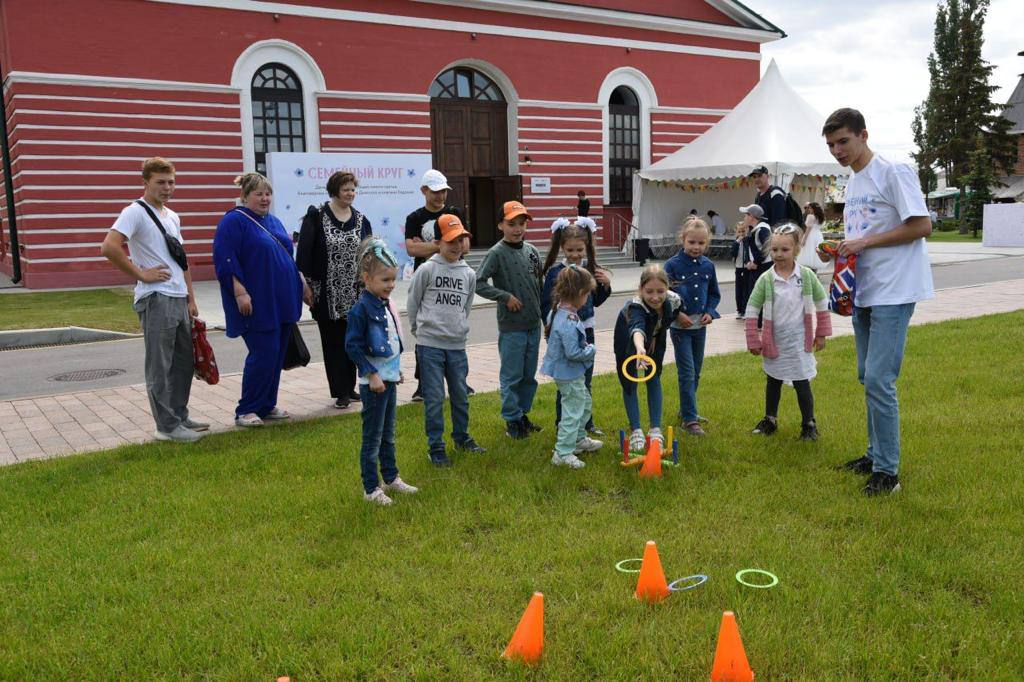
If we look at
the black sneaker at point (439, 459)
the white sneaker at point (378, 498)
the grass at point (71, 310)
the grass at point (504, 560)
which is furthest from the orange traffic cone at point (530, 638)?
the grass at point (71, 310)

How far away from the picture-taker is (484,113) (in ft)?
82.4

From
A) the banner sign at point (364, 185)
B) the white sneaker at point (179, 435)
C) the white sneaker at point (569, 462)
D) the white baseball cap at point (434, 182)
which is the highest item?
the banner sign at point (364, 185)

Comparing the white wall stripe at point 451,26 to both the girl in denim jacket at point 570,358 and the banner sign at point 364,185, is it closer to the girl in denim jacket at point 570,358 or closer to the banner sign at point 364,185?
the banner sign at point 364,185

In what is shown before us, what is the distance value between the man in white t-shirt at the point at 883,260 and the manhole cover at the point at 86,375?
8.02 m

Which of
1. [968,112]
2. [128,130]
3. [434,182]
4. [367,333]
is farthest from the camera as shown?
[968,112]

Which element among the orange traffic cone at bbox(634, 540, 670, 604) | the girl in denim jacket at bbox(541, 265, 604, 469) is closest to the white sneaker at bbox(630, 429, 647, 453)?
the girl in denim jacket at bbox(541, 265, 604, 469)

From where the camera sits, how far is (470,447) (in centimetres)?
569

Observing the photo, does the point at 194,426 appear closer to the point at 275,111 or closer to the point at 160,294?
the point at 160,294

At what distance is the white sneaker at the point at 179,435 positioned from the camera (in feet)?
20.7

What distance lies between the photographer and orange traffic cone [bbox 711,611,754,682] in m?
2.75

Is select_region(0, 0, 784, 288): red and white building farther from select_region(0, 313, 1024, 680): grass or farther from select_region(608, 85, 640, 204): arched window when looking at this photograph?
select_region(0, 313, 1024, 680): grass

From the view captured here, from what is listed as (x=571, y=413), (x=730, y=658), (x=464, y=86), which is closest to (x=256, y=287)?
(x=571, y=413)

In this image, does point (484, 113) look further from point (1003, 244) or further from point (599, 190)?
point (1003, 244)

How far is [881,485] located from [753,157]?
60.1 feet
